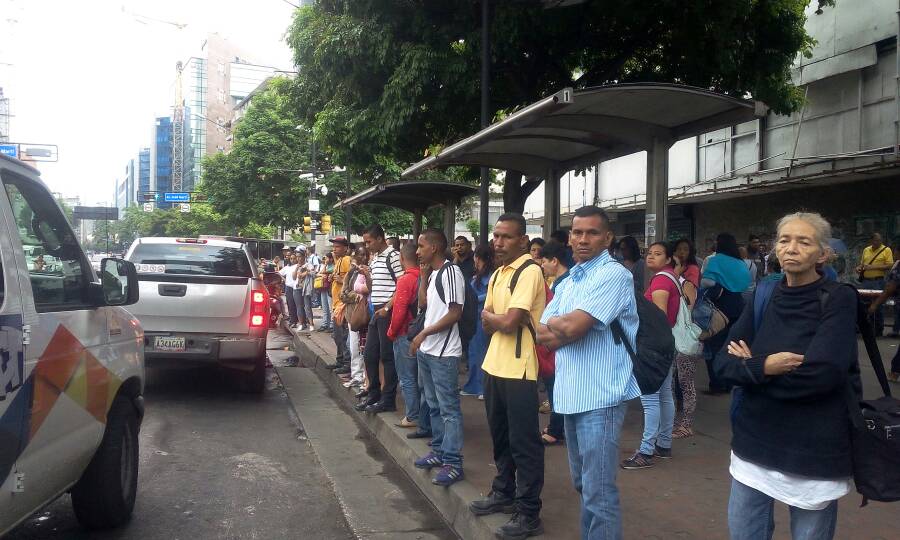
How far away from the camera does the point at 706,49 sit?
408 inches

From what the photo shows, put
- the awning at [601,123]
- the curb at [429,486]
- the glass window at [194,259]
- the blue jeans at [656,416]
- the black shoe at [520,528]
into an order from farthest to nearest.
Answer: the glass window at [194,259] → the awning at [601,123] → the blue jeans at [656,416] → the curb at [429,486] → the black shoe at [520,528]

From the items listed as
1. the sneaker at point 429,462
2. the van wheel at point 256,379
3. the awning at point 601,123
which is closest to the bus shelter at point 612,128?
the awning at point 601,123

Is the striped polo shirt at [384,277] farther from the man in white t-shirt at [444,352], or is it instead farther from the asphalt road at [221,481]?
the man in white t-shirt at [444,352]

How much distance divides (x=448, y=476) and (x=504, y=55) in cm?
704

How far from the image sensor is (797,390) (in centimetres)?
259

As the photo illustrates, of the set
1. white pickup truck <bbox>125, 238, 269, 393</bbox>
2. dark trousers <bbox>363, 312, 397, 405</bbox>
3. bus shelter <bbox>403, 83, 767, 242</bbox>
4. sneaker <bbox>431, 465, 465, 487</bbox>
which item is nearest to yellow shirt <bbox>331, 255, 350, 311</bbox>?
white pickup truck <bbox>125, 238, 269, 393</bbox>

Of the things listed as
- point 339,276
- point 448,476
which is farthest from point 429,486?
point 339,276

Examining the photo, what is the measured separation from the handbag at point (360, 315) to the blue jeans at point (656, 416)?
128 inches

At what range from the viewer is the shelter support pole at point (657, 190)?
7160mm

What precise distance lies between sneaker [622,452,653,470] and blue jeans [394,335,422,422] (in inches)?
76.5

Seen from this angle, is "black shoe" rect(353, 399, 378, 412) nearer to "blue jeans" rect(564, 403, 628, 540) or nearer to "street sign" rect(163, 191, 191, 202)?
"blue jeans" rect(564, 403, 628, 540)

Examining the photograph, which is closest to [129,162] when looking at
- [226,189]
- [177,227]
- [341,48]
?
[177,227]

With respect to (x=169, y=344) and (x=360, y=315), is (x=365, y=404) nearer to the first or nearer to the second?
(x=360, y=315)

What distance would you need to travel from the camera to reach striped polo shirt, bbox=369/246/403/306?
7.35 meters
